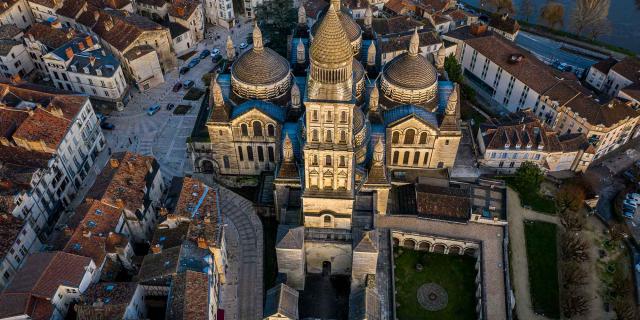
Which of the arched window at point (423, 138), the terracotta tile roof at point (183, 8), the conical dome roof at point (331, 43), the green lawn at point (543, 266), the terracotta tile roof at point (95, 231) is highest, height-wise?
the conical dome roof at point (331, 43)

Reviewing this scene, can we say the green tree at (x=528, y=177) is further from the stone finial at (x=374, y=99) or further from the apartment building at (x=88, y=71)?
the apartment building at (x=88, y=71)

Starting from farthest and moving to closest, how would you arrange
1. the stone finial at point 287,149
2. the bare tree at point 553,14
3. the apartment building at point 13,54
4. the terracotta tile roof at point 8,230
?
the bare tree at point 553,14
the apartment building at point 13,54
the stone finial at point 287,149
the terracotta tile roof at point 8,230

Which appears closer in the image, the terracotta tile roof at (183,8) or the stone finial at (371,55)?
the stone finial at (371,55)

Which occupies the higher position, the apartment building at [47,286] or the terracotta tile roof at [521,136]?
the apartment building at [47,286]

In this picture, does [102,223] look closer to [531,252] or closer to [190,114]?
[190,114]

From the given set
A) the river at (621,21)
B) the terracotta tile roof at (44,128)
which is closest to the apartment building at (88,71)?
the terracotta tile roof at (44,128)

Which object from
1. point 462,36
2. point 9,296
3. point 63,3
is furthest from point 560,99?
point 63,3

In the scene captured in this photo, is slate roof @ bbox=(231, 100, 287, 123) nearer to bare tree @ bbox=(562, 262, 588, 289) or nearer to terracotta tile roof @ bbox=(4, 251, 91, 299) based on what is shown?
terracotta tile roof @ bbox=(4, 251, 91, 299)
